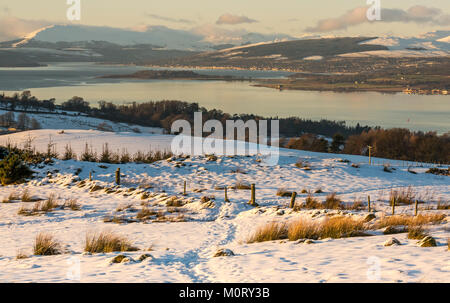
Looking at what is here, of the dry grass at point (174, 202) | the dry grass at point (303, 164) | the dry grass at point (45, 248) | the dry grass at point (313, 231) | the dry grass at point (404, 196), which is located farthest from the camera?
the dry grass at point (303, 164)

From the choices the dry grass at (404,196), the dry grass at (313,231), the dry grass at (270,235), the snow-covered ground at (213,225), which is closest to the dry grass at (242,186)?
the snow-covered ground at (213,225)

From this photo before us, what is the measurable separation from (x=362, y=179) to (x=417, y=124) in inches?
2732

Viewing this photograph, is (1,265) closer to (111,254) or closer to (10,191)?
(111,254)

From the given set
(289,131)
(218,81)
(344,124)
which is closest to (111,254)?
(289,131)

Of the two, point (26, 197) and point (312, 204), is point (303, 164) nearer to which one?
point (312, 204)

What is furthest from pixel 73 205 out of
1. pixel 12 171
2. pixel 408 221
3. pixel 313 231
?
pixel 408 221

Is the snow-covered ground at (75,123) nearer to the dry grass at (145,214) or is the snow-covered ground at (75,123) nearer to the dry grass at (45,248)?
the dry grass at (145,214)

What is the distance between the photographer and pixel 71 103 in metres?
92.3

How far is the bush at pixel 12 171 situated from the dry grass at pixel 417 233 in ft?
51.1

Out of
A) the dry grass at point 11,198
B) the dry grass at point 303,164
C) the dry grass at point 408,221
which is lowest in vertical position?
the dry grass at point 11,198

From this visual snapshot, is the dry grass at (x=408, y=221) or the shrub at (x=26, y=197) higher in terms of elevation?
the dry grass at (x=408, y=221)

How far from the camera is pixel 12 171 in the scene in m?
18.5

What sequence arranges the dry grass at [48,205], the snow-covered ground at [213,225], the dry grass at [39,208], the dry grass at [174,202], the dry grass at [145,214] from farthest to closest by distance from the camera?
the dry grass at [174,202], the dry grass at [48,205], the dry grass at [39,208], the dry grass at [145,214], the snow-covered ground at [213,225]

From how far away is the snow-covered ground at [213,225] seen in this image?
6.33 meters
